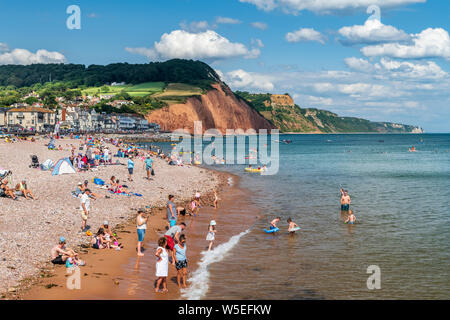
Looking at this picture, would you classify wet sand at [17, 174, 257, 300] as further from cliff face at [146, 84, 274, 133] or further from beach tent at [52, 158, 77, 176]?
cliff face at [146, 84, 274, 133]

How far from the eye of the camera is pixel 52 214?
17500 mm

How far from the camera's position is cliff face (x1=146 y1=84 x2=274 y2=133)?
15625cm

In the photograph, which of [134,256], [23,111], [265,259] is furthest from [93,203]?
[23,111]

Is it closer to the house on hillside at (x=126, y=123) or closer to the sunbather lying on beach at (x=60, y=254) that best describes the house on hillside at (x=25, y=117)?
the house on hillside at (x=126, y=123)

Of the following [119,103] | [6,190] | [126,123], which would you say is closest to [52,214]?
[6,190]

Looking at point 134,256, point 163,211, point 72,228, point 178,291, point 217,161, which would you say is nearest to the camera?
point 178,291

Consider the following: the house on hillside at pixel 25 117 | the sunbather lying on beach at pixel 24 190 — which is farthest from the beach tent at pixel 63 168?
the house on hillside at pixel 25 117

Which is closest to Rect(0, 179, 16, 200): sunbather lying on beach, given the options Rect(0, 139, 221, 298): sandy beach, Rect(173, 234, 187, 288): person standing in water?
Rect(0, 139, 221, 298): sandy beach

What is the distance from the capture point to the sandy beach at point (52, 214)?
40.1ft

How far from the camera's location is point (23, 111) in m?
104

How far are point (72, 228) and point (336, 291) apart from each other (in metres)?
10.2

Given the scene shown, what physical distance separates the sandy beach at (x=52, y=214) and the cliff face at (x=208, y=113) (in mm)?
123856

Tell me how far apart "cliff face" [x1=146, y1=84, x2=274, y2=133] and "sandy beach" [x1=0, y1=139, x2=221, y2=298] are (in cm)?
12386

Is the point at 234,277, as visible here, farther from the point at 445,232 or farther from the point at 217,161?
the point at 217,161
